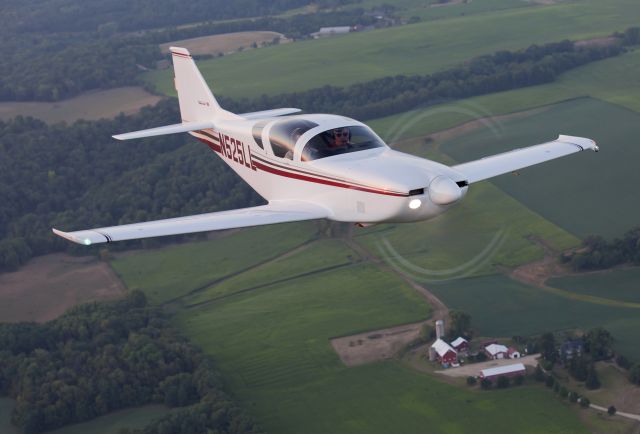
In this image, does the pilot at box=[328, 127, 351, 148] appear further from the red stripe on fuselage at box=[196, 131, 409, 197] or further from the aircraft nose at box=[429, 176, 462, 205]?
the aircraft nose at box=[429, 176, 462, 205]

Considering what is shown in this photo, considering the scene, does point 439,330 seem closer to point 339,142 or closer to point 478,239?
point 478,239

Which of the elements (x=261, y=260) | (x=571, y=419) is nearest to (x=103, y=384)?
(x=261, y=260)

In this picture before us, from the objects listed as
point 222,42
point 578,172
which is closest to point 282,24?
point 222,42

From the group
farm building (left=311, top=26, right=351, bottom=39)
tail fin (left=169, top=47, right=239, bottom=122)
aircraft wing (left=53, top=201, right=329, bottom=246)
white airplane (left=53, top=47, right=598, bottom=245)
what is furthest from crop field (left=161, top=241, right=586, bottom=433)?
farm building (left=311, top=26, right=351, bottom=39)

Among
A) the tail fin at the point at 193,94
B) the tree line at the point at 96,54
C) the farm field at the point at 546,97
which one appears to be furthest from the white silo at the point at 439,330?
the tree line at the point at 96,54

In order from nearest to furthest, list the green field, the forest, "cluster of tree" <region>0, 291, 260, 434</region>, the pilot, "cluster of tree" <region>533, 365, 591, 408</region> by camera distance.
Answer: the pilot < "cluster of tree" <region>533, 365, 591, 408</region> < "cluster of tree" <region>0, 291, 260, 434</region> < the forest < the green field

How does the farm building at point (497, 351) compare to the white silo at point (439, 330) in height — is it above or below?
below

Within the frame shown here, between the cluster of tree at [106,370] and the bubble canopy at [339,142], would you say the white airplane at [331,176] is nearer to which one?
the bubble canopy at [339,142]
